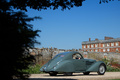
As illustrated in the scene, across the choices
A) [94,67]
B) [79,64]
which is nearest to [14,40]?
[79,64]

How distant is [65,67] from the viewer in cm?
1233

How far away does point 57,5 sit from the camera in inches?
390

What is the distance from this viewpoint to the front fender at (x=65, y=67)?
39.9 ft

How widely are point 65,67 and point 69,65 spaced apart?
0.35 metres

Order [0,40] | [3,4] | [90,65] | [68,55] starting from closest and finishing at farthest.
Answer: [0,40], [3,4], [68,55], [90,65]

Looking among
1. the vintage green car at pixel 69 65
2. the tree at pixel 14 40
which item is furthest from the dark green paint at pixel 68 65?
the tree at pixel 14 40

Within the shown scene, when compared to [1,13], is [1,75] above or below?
below

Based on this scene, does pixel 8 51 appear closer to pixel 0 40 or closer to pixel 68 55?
pixel 0 40

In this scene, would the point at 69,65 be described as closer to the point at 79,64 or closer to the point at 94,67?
the point at 79,64

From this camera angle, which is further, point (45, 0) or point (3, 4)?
point (45, 0)

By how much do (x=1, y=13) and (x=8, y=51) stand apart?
0.87 meters

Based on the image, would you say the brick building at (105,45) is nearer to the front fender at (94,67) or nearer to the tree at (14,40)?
the front fender at (94,67)

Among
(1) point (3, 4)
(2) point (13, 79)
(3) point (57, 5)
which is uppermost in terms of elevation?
(3) point (57, 5)

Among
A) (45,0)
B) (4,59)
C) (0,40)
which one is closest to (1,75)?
(4,59)
